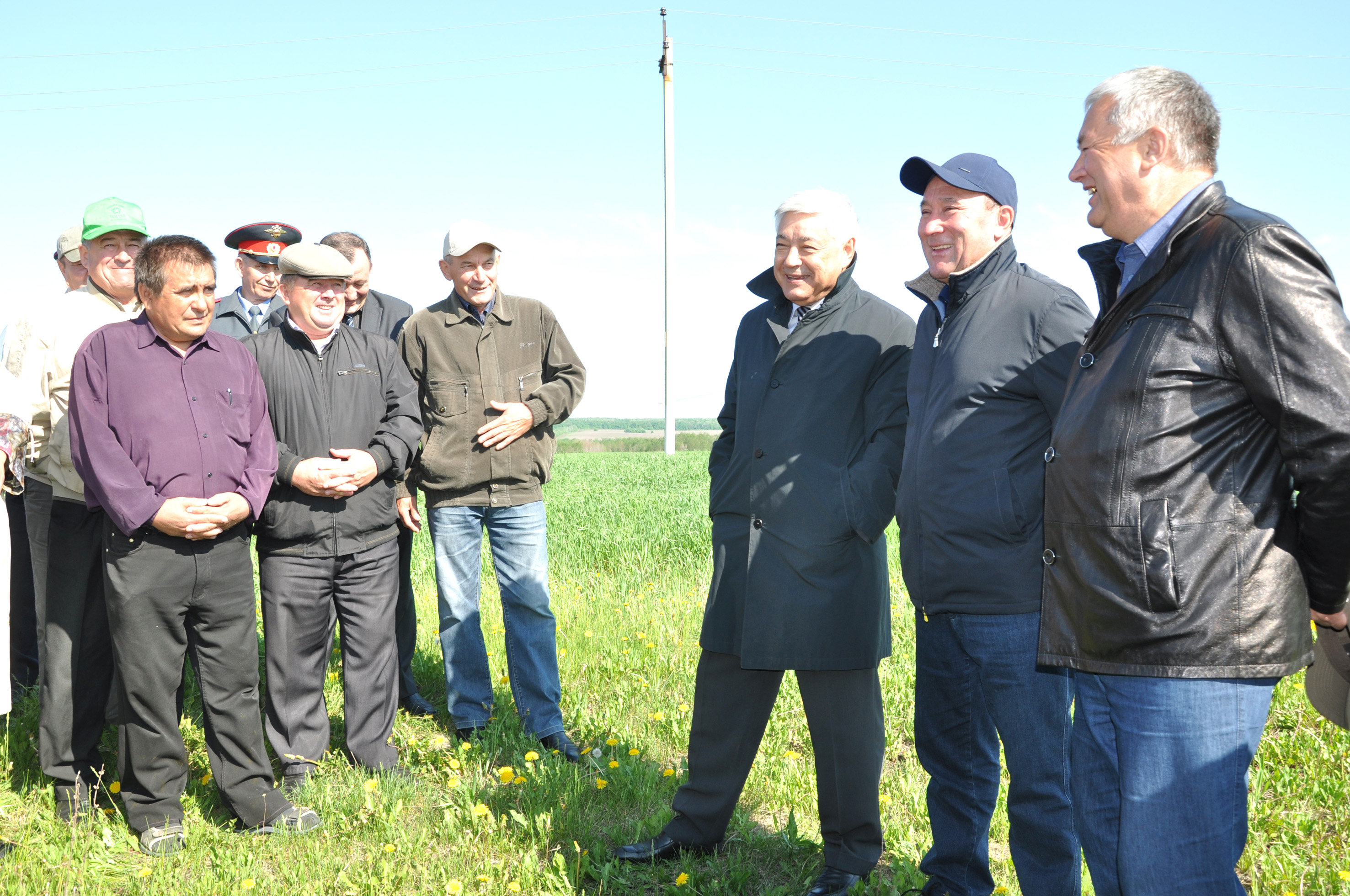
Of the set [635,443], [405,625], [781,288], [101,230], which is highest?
[101,230]

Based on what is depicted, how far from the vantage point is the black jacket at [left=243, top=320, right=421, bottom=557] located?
13.0 feet

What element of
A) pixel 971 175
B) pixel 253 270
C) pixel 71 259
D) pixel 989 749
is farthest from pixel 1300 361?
pixel 71 259

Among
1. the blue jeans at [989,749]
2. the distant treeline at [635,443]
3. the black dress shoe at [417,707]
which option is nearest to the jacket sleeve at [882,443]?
the blue jeans at [989,749]

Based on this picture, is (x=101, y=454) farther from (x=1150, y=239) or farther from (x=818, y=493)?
(x=1150, y=239)

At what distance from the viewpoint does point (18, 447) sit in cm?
356

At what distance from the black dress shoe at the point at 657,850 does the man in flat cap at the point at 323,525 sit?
4.27 feet

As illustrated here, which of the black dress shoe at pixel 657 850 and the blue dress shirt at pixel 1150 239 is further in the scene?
the black dress shoe at pixel 657 850

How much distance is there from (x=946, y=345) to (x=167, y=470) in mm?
2831

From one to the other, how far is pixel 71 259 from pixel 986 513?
518cm

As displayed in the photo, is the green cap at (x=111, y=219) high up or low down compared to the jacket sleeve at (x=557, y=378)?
up

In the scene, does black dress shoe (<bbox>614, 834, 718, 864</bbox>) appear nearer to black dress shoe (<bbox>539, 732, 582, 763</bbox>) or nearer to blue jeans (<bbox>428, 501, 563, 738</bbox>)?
black dress shoe (<bbox>539, 732, 582, 763</bbox>)

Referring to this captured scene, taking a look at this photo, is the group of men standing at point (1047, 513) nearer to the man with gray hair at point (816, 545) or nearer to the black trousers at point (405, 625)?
the man with gray hair at point (816, 545)

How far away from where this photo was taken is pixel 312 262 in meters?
4.04

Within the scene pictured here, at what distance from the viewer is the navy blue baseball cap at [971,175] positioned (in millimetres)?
2895
